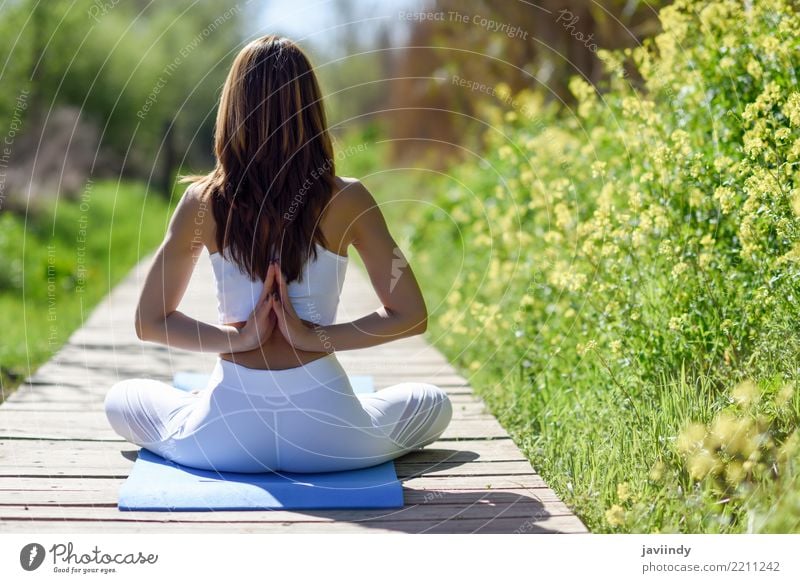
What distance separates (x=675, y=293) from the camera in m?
3.32

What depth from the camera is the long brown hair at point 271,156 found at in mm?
2699

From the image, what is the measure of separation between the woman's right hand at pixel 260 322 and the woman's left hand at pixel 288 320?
0.02 m

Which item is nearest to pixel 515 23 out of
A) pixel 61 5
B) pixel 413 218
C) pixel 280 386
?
pixel 413 218

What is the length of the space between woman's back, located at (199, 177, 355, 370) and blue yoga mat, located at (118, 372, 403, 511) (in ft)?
1.13

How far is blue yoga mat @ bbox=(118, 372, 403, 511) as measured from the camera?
8.78 ft

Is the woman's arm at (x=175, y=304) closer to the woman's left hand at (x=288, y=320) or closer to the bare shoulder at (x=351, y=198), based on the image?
the woman's left hand at (x=288, y=320)

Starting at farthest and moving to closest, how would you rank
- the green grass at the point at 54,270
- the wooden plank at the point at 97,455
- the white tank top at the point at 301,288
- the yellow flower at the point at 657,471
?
the green grass at the point at 54,270, the wooden plank at the point at 97,455, the white tank top at the point at 301,288, the yellow flower at the point at 657,471

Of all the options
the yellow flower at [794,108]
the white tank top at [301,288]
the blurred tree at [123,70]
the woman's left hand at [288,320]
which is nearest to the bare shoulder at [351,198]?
the white tank top at [301,288]

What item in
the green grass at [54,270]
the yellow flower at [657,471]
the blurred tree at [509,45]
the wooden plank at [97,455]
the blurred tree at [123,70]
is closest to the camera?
the yellow flower at [657,471]

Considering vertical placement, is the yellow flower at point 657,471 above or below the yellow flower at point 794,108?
below
